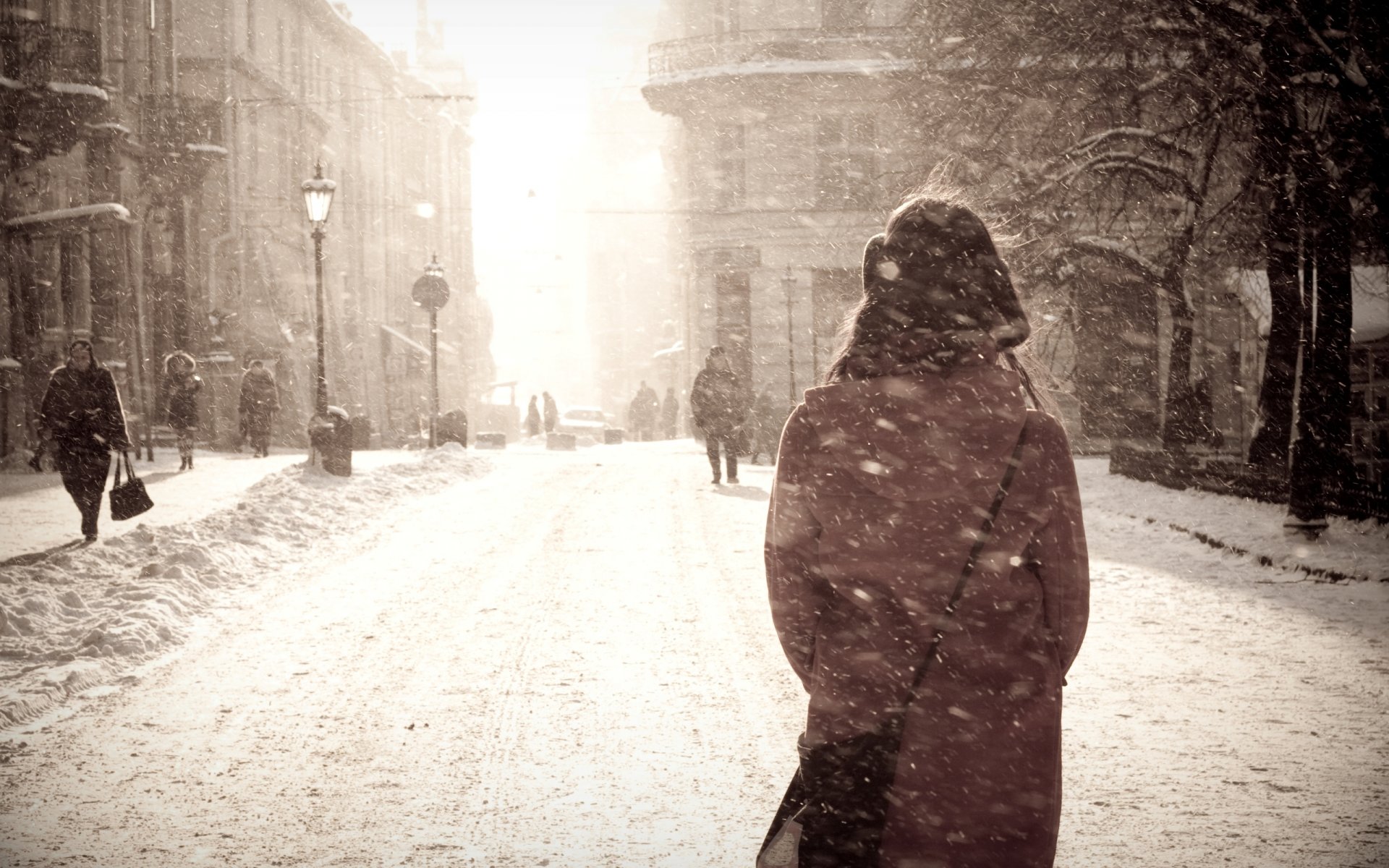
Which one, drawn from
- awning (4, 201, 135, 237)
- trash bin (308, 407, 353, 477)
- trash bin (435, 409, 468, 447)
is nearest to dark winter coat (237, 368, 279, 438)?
trash bin (435, 409, 468, 447)

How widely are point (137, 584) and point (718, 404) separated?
9639 millimetres

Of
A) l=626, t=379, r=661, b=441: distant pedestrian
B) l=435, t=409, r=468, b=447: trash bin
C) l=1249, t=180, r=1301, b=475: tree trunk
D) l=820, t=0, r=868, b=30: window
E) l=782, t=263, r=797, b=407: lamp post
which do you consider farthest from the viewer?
l=626, t=379, r=661, b=441: distant pedestrian

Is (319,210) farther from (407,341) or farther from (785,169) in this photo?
(407,341)

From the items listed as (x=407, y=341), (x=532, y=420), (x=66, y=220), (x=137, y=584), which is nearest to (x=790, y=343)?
(x=66, y=220)

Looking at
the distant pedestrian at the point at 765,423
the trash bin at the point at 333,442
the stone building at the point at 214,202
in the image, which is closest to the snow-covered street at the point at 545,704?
the trash bin at the point at 333,442

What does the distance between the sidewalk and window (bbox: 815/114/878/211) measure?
1648cm

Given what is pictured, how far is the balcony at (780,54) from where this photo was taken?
34750 mm

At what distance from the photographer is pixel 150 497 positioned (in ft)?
47.7

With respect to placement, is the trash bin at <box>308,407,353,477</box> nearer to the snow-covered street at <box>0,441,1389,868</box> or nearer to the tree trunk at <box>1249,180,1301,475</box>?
the snow-covered street at <box>0,441,1389,868</box>

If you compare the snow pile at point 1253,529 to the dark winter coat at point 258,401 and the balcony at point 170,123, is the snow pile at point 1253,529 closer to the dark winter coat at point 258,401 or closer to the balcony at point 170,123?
the dark winter coat at point 258,401

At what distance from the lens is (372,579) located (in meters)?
9.83

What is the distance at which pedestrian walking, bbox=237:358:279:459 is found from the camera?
25500mm

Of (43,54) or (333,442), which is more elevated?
(43,54)

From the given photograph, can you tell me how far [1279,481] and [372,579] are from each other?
31.0ft
